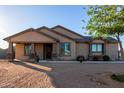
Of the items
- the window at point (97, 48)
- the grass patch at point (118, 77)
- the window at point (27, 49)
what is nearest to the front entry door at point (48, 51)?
the window at point (27, 49)

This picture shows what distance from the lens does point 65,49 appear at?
2833cm

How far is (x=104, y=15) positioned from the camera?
14336 mm

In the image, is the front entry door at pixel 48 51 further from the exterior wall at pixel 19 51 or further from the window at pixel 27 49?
the exterior wall at pixel 19 51

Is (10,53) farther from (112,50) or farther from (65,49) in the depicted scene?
(112,50)

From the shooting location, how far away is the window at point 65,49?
92.7 feet

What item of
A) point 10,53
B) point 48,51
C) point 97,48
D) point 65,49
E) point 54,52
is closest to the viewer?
point 10,53

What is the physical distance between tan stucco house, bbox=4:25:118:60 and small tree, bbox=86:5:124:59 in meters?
12.1

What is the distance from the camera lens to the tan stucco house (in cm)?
2658

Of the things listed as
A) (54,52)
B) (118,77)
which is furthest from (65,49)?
(118,77)

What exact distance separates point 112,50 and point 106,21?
15.9m

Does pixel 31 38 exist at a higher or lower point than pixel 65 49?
higher

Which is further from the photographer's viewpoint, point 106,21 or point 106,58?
point 106,58

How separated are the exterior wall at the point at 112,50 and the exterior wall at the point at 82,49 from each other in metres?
2.70
